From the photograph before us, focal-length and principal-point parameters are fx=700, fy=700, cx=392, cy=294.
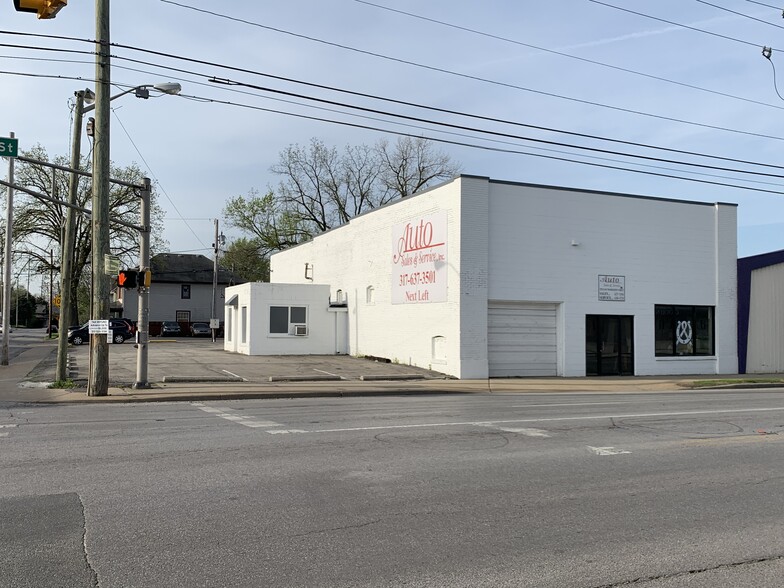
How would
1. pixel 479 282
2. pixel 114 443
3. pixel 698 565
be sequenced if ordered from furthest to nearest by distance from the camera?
pixel 479 282 < pixel 114 443 < pixel 698 565

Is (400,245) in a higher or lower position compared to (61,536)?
higher

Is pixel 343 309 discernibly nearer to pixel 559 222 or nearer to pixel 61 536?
pixel 559 222

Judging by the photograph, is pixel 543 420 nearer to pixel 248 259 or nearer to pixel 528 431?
pixel 528 431

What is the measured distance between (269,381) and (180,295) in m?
55.9

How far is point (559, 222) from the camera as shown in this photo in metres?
24.7

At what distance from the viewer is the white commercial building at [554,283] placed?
76.9 feet

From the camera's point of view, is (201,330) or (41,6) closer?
(41,6)

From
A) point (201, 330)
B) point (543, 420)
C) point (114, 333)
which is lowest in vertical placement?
point (543, 420)

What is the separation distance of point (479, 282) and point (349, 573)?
1894 centimetres

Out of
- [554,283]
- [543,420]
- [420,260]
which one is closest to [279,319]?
[420,260]

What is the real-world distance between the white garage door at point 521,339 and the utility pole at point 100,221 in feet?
40.8

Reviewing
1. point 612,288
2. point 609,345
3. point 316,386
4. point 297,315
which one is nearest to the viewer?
point 316,386

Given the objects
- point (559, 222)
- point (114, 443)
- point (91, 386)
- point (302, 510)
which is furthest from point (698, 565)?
point (559, 222)

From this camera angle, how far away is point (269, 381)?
20.9 metres
